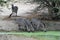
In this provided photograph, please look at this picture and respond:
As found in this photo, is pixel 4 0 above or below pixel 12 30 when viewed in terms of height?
above

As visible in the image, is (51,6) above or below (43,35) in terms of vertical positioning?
above

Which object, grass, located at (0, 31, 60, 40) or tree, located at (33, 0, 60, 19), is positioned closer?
grass, located at (0, 31, 60, 40)

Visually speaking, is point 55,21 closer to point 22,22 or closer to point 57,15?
point 57,15

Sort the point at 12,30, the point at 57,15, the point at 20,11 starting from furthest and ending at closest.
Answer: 1. the point at 20,11
2. the point at 57,15
3. the point at 12,30

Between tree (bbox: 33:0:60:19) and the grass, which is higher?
tree (bbox: 33:0:60:19)

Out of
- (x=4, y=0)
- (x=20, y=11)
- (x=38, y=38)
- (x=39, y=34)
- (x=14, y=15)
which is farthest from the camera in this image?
(x=20, y=11)

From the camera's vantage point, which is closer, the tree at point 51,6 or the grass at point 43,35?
the grass at point 43,35

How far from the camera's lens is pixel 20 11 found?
2055 cm

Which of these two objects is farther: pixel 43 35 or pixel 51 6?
pixel 51 6

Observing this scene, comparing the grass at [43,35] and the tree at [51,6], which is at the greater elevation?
the tree at [51,6]

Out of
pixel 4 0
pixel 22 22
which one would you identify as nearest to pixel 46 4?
pixel 22 22

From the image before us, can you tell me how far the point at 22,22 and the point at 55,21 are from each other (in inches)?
109

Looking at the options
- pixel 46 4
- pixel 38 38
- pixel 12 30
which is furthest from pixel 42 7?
pixel 38 38

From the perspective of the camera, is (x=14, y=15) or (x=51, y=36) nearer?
(x=51, y=36)
